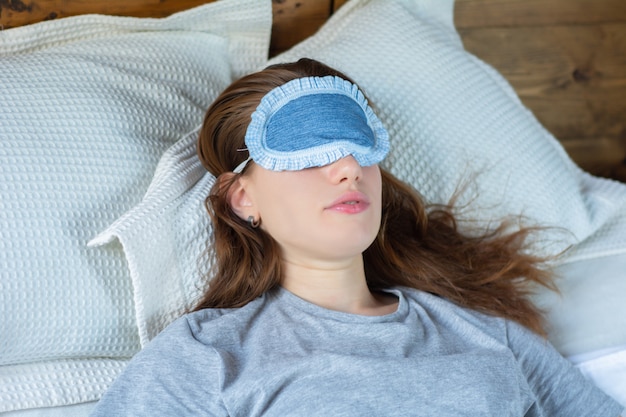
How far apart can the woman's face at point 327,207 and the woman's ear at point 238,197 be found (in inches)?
3.2

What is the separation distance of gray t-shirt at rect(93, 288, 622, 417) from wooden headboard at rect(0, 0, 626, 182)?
1.01m

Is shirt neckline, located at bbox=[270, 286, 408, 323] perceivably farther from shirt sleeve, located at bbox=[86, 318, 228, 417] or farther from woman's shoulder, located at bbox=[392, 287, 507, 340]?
shirt sleeve, located at bbox=[86, 318, 228, 417]

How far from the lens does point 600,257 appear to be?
1.81 metres

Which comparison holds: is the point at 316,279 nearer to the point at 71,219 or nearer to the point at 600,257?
the point at 71,219

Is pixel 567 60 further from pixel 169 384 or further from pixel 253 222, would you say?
pixel 169 384

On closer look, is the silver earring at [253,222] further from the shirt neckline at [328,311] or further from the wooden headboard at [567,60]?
the wooden headboard at [567,60]

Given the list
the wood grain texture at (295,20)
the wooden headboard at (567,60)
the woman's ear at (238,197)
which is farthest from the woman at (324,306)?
the wooden headboard at (567,60)

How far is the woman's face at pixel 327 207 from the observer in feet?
4.23

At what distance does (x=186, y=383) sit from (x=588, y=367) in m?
0.80

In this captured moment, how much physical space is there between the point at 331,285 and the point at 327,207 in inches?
6.3

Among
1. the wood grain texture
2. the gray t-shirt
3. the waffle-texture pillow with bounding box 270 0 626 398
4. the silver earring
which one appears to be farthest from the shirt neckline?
the wood grain texture

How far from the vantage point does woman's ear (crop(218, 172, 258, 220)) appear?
140cm

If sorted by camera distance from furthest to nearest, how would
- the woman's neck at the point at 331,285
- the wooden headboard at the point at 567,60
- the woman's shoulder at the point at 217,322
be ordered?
the wooden headboard at the point at 567,60
the woman's neck at the point at 331,285
the woman's shoulder at the point at 217,322

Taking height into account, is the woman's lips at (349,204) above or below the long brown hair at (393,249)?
above
